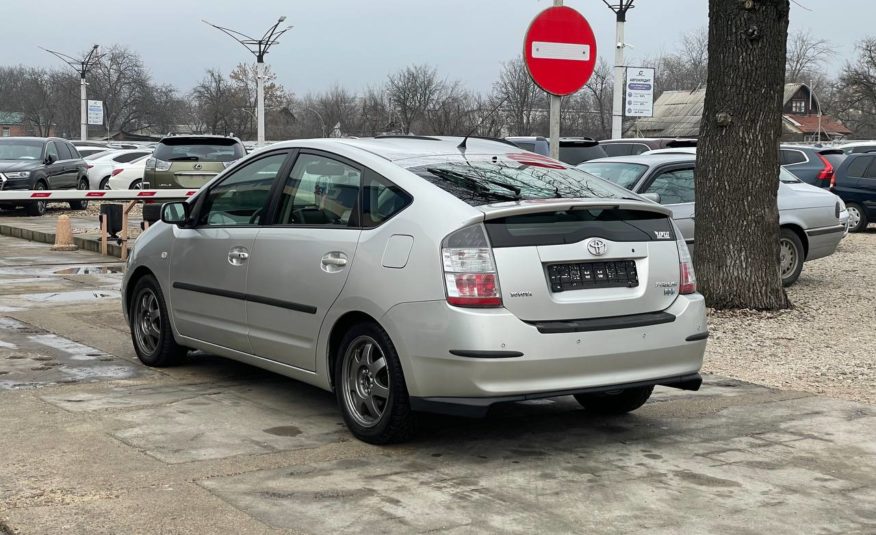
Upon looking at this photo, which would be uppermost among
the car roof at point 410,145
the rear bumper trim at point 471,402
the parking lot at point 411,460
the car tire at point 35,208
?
the car roof at point 410,145

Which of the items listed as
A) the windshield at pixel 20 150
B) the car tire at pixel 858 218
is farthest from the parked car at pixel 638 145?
the windshield at pixel 20 150

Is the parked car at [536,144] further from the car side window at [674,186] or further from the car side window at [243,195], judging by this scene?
the car side window at [243,195]

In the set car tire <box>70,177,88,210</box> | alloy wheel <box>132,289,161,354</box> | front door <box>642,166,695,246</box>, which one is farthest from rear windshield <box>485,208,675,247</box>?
car tire <box>70,177,88,210</box>

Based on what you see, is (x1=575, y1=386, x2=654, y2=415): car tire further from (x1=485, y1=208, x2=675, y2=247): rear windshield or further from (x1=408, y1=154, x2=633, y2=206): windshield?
(x1=408, y1=154, x2=633, y2=206): windshield

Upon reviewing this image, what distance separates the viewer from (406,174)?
18.6ft

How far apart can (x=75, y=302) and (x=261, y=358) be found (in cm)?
511

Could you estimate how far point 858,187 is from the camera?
21375 millimetres

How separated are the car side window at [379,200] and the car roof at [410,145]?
184mm

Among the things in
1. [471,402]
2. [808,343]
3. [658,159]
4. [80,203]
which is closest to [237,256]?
[471,402]

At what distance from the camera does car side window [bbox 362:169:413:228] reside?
5590 millimetres

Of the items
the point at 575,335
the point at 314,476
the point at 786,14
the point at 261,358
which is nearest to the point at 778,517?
the point at 575,335

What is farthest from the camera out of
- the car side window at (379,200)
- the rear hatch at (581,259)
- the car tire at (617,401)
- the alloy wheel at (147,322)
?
the alloy wheel at (147,322)

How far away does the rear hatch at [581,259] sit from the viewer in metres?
5.14

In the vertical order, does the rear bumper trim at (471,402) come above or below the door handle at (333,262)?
below
